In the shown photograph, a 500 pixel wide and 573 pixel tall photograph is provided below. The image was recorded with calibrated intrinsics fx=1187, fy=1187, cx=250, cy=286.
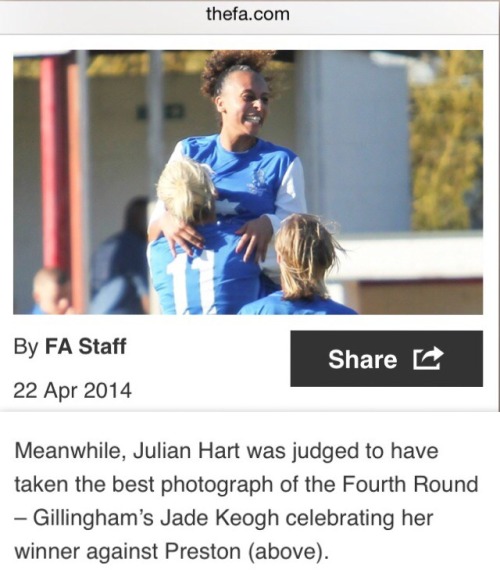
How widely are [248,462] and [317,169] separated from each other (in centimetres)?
318

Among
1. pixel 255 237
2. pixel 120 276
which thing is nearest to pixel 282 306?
pixel 255 237

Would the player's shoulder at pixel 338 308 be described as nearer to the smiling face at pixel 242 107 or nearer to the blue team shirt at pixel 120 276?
the smiling face at pixel 242 107

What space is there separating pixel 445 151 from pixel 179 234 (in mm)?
8218

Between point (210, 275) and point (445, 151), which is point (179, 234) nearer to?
point (210, 275)

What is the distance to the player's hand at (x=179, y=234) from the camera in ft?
8.20

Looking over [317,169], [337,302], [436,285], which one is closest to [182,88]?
[317,169]

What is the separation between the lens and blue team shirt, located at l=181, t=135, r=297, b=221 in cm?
247

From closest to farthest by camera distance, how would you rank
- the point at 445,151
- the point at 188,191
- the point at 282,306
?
the point at 188,191
the point at 282,306
the point at 445,151

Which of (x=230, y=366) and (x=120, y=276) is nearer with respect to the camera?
(x=230, y=366)

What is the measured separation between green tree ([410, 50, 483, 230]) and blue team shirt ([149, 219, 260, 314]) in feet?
22.7

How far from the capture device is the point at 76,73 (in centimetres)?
452

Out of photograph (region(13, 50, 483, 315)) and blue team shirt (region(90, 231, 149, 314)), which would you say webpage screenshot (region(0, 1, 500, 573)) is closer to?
photograph (region(13, 50, 483, 315))

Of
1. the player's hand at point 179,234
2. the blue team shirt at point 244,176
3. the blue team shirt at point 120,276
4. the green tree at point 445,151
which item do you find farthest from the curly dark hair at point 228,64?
the green tree at point 445,151

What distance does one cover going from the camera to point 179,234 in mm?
2508
